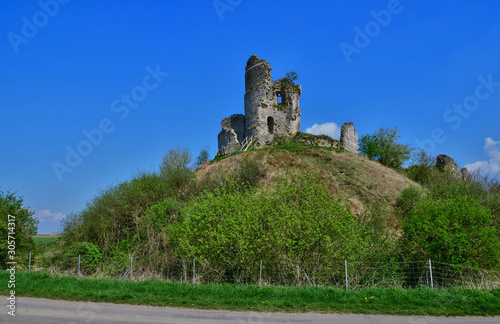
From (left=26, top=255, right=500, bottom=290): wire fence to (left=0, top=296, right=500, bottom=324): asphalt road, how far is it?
127 inches

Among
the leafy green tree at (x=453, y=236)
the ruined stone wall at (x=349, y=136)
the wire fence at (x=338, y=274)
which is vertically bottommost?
the wire fence at (x=338, y=274)

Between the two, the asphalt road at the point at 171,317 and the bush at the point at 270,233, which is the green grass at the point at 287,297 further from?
the bush at the point at 270,233

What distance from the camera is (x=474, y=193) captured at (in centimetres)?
2344

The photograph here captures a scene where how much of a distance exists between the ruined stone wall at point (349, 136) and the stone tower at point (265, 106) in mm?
5909

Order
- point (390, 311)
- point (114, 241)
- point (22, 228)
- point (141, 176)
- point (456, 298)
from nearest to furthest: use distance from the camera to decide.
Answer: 1. point (390, 311)
2. point (456, 298)
3. point (114, 241)
4. point (22, 228)
5. point (141, 176)

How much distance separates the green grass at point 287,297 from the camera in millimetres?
10641

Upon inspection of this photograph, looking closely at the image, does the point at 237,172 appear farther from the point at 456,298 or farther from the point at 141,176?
the point at 456,298

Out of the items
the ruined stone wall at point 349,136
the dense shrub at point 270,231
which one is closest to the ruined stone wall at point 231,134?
the ruined stone wall at point 349,136

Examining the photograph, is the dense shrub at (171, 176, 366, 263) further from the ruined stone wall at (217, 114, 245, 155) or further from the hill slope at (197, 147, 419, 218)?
the ruined stone wall at (217, 114, 245, 155)

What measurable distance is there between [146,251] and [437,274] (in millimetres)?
14698

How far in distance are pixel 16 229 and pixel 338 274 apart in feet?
69.3

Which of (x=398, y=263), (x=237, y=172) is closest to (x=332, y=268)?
(x=398, y=263)

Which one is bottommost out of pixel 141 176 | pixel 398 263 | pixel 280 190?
pixel 398 263

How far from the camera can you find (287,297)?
11.7 m
